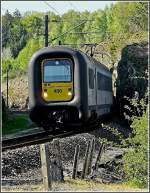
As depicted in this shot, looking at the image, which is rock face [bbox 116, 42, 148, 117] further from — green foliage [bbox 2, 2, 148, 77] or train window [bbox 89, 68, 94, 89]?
green foliage [bbox 2, 2, 148, 77]

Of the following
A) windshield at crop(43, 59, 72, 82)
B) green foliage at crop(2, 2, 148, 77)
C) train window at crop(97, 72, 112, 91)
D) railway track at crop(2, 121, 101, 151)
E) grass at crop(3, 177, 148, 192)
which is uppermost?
green foliage at crop(2, 2, 148, 77)

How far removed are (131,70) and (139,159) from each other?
21.9 meters

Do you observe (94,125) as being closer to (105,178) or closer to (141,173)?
(105,178)

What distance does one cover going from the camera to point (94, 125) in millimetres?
26375

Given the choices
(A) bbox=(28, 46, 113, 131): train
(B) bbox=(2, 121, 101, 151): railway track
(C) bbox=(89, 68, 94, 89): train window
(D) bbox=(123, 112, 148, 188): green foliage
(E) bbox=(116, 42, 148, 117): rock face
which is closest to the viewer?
(D) bbox=(123, 112, 148, 188): green foliage

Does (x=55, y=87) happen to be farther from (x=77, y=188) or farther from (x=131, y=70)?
(x=131, y=70)

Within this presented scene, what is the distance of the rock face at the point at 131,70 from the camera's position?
112 ft

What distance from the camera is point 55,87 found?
2156 centimetres

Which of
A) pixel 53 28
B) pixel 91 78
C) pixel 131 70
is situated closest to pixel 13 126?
pixel 131 70

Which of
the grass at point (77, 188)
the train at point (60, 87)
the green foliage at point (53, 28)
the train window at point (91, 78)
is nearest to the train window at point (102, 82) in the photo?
the train window at point (91, 78)

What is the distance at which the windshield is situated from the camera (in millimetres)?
21438

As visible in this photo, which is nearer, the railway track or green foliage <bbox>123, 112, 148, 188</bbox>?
green foliage <bbox>123, 112, 148, 188</bbox>

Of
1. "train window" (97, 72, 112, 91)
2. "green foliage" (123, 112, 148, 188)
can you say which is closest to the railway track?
"train window" (97, 72, 112, 91)

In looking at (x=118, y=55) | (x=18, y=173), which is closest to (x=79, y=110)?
(x=18, y=173)
